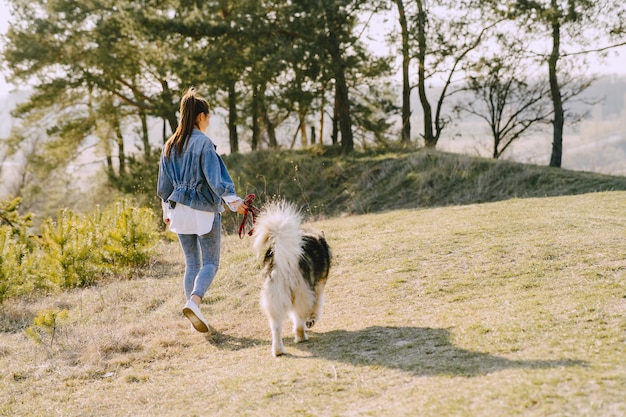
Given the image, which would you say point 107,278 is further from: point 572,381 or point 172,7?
point 172,7

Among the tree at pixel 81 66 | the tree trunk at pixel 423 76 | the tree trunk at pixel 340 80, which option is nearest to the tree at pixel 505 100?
the tree trunk at pixel 423 76

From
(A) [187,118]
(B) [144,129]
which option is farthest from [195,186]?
(B) [144,129]

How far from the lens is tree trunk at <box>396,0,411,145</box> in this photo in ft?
59.1

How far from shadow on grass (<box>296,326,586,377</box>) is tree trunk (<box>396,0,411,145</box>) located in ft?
46.6

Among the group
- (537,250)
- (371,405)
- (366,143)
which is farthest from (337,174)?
(371,405)

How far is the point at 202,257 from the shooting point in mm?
4984

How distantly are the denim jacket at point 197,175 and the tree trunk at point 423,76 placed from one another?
46.3 ft

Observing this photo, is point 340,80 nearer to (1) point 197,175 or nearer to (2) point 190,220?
(1) point 197,175

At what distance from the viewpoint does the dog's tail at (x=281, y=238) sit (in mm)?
4172

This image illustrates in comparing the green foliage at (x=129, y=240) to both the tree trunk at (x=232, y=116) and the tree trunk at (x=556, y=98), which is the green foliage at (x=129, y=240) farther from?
the tree trunk at (x=232, y=116)

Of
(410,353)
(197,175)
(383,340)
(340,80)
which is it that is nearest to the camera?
(410,353)

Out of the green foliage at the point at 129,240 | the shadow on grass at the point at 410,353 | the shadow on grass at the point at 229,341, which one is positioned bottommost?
the shadow on grass at the point at 229,341

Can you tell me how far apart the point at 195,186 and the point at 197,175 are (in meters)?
0.10

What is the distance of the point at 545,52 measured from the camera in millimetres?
16094
